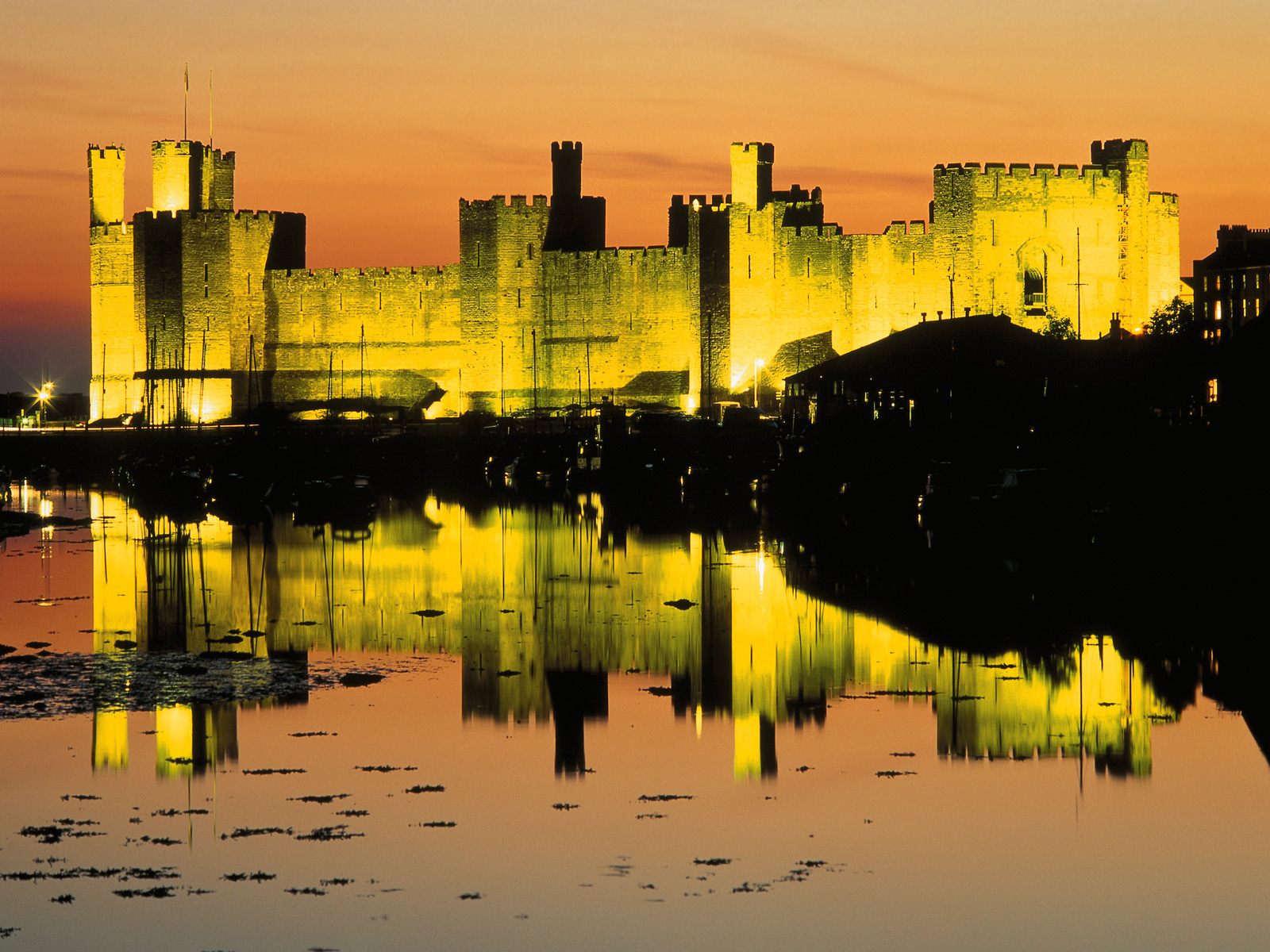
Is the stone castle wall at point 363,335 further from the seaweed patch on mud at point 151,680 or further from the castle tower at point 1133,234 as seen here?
the seaweed patch on mud at point 151,680

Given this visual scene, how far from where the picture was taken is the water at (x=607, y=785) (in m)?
8.52

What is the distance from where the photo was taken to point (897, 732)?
1201 cm

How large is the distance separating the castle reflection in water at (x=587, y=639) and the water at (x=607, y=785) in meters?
0.06

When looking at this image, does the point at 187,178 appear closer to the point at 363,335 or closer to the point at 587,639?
the point at 363,335

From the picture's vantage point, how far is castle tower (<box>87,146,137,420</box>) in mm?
53031

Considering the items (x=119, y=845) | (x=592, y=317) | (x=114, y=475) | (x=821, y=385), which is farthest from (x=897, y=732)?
(x=592, y=317)

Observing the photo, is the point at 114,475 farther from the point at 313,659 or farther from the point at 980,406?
the point at 313,659

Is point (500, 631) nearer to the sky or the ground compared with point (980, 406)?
nearer to the ground

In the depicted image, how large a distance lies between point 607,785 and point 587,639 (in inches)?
204

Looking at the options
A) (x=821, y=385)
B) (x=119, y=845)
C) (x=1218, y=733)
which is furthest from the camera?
(x=821, y=385)

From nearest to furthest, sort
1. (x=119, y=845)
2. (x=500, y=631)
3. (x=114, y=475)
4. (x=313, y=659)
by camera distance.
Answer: (x=119, y=845) → (x=313, y=659) → (x=500, y=631) → (x=114, y=475)

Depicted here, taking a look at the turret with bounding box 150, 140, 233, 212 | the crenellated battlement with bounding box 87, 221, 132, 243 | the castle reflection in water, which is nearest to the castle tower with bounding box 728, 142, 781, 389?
the turret with bounding box 150, 140, 233, 212

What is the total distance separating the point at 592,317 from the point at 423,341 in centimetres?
461

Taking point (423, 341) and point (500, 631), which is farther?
point (423, 341)
